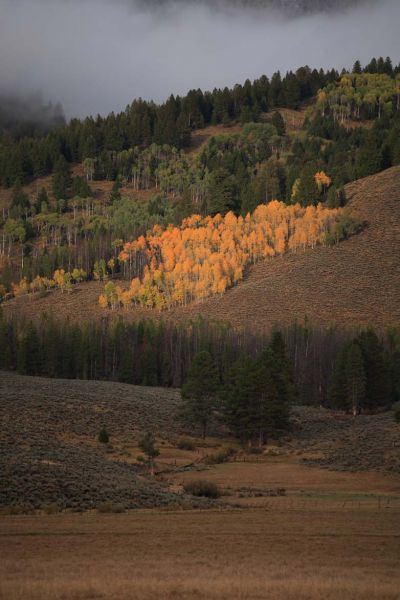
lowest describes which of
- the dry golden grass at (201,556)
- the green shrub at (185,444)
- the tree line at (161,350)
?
the tree line at (161,350)

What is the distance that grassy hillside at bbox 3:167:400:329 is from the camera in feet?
357

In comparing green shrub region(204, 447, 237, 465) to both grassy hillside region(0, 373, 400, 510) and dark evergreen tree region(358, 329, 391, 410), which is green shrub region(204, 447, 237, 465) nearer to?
grassy hillside region(0, 373, 400, 510)

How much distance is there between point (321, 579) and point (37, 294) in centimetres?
14193

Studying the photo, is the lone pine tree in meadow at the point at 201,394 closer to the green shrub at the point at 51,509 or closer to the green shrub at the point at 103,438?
the green shrub at the point at 103,438

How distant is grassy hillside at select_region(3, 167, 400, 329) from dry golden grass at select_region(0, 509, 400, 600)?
8345cm

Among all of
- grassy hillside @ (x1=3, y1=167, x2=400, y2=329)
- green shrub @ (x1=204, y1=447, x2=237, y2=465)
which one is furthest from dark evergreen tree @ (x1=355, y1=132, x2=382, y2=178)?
green shrub @ (x1=204, y1=447, x2=237, y2=465)

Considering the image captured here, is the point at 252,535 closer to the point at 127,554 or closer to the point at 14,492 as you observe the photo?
the point at 127,554

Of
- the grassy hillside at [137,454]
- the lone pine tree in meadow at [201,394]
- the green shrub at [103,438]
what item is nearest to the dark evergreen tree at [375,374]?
the grassy hillside at [137,454]

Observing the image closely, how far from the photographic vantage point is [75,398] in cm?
6291

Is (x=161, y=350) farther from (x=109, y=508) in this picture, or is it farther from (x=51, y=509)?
(x=51, y=509)

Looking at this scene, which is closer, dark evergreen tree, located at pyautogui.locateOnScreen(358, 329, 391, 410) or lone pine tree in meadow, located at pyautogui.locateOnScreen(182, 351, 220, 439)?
lone pine tree in meadow, located at pyautogui.locateOnScreen(182, 351, 220, 439)

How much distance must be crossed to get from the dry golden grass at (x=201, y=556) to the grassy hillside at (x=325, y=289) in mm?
83448

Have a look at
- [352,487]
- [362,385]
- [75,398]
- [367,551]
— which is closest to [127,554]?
[367,551]

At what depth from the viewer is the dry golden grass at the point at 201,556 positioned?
12.9 meters
